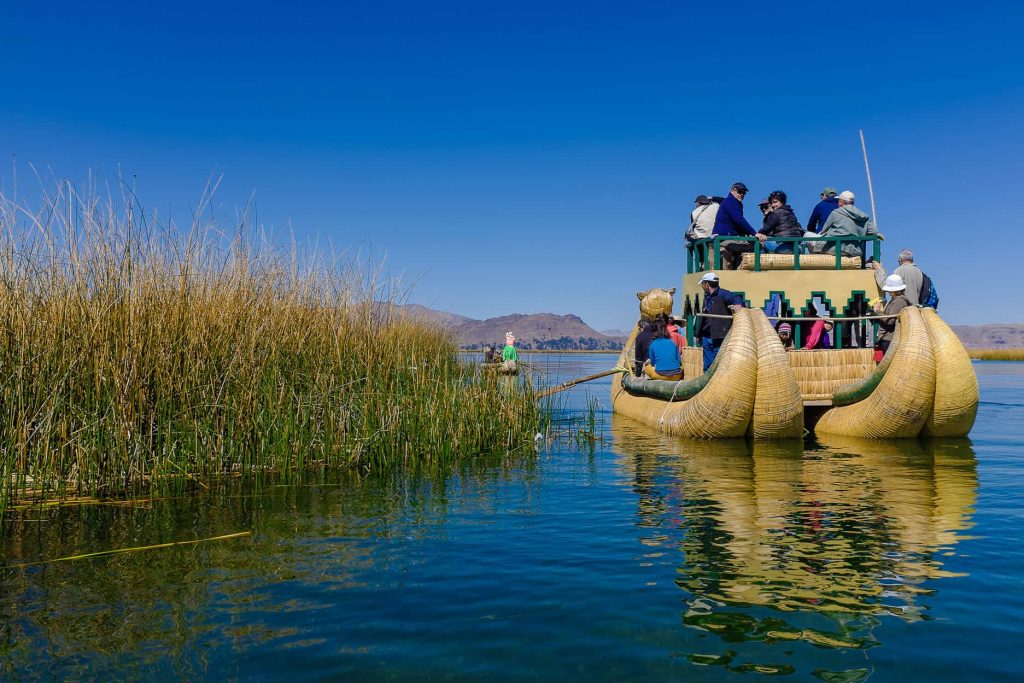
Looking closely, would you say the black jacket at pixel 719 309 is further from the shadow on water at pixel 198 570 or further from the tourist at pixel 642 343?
the shadow on water at pixel 198 570

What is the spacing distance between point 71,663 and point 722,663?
3.01 metres

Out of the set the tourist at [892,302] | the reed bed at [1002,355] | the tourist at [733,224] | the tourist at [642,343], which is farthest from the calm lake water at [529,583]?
the reed bed at [1002,355]

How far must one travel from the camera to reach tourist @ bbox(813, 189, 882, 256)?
1279 centimetres

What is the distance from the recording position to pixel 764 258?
1267 centimetres

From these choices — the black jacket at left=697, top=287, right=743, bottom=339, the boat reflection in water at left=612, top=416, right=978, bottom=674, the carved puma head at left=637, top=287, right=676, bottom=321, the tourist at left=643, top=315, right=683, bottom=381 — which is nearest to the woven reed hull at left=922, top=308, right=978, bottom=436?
the boat reflection in water at left=612, top=416, right=978, bottom=674

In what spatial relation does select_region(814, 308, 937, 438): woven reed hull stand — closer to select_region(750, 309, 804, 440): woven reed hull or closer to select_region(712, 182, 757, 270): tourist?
select_region(750, 309, 804, 440): woven reed hull

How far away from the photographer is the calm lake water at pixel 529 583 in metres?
3.72

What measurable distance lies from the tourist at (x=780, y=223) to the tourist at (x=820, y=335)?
1331mm

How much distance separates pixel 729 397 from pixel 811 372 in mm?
2062

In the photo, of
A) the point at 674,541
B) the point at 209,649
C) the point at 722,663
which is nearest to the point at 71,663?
the point at 209,649

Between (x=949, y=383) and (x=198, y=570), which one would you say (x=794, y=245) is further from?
(x=198, y=570)

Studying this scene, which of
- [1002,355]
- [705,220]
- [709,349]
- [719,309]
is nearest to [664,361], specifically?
[709,349]

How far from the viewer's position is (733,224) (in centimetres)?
1281

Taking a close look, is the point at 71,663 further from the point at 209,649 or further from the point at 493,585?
the point at 493,585
